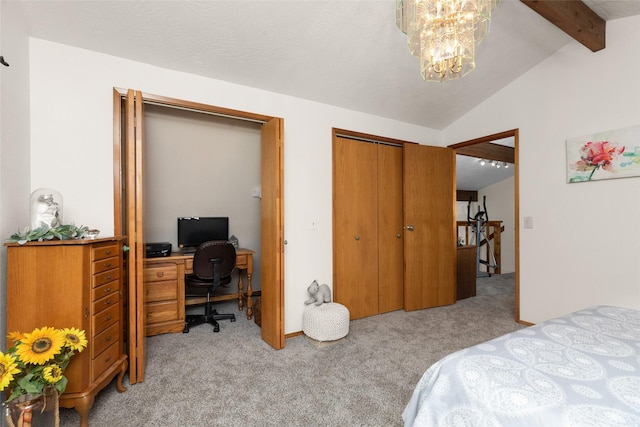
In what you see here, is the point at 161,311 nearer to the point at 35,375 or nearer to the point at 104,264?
the point at 104,264

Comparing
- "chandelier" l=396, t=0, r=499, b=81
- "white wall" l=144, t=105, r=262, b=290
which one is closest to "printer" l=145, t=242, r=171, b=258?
"white wall" l=144, t=105, r=262, b=290

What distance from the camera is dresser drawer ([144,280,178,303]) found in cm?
289

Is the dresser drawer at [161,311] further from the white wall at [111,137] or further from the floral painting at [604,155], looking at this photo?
the floral painting at [604,155]

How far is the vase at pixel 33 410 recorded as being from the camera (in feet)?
4.19

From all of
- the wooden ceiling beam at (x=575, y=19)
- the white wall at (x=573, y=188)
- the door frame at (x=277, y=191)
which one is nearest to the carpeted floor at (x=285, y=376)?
the door frame at (x=277, y=191)

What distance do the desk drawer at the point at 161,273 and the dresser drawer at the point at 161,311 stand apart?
239 mm

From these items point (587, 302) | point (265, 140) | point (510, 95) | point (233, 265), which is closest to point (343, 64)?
point (265, 140)

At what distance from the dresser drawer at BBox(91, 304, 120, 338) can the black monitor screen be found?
69.0 inches

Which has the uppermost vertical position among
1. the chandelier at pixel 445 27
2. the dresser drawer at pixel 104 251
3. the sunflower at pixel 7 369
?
the chandelier at pixel 445 27

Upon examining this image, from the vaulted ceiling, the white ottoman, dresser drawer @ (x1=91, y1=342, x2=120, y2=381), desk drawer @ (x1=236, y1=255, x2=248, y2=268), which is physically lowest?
the white ottoman

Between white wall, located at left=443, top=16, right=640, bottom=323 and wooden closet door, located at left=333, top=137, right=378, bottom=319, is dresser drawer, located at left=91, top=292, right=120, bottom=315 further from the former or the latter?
white wall, located at left=443, top=16, right=640, bottom=323

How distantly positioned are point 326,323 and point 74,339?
1.75m

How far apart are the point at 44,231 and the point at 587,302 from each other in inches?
161

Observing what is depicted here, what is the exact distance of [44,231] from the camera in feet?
5.13
